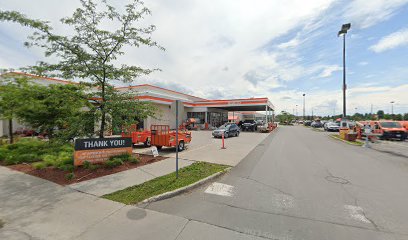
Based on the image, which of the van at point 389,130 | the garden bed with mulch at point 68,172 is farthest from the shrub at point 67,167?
the van at point 389,130

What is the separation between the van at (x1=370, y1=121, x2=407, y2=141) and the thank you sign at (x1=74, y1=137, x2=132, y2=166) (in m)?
24.9

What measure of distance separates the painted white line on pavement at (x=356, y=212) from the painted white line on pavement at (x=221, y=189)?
2753 millimetres

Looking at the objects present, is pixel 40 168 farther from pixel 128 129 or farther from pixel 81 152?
pixel 128 129

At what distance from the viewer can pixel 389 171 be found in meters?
7.24

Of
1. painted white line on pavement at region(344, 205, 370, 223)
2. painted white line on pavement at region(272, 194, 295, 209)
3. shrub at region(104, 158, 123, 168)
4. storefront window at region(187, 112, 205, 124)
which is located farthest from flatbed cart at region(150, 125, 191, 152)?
storefront window at region(187, 112, 205, 124)

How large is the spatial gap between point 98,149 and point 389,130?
2604 centimetres

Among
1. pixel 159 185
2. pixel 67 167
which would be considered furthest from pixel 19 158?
pixel 159 185

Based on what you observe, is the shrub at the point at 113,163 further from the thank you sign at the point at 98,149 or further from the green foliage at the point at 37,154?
the green foliage at the point at 37,154

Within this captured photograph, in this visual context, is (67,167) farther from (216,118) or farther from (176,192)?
(216,118)

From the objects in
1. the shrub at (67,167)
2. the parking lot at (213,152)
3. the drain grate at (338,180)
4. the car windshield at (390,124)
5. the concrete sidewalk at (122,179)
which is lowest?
the drain grate at (338,180)

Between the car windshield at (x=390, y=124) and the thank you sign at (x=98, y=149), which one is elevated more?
the car windshield at (x=390, y=124)

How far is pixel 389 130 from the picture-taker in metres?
18.1

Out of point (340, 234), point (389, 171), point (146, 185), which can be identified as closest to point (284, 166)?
point (389, 171)

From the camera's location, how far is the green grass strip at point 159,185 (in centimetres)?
463
